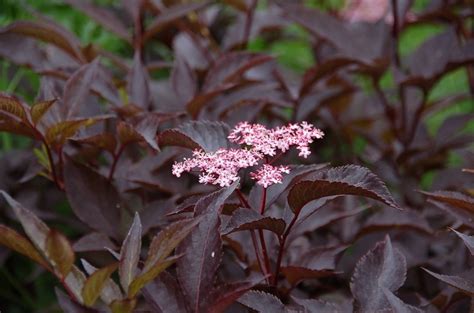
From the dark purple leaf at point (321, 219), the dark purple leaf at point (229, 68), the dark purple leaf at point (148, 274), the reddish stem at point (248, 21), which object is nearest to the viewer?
the dark purple leaf at point (148, 274)

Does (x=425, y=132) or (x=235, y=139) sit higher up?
(x=235, y=139)

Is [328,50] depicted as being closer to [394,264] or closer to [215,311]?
[394,264]

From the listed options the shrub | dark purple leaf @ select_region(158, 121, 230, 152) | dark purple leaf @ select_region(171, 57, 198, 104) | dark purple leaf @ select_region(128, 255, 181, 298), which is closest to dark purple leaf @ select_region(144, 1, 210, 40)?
the shrub

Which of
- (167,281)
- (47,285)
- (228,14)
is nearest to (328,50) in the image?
(228,14)

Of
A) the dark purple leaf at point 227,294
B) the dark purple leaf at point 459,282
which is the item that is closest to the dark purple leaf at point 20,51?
the dark purple leaf at point 227,294

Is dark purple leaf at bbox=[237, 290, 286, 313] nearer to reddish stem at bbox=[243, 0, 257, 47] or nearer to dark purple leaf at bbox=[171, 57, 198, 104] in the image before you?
dark purple leaf at bbox=[171, 57, 198, 104]

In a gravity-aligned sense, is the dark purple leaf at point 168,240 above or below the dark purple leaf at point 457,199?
above

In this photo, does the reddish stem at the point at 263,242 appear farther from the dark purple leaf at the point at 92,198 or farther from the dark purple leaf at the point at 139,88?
the dark purple leaf at the point at 139,88

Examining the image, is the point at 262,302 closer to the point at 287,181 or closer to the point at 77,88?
the point at 287,181
